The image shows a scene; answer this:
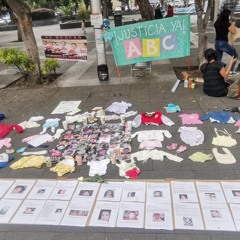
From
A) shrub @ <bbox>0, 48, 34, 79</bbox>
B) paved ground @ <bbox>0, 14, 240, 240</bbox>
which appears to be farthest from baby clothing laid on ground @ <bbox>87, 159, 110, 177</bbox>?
shrub @ <bbox>0, 48, 34, 79</bbox>

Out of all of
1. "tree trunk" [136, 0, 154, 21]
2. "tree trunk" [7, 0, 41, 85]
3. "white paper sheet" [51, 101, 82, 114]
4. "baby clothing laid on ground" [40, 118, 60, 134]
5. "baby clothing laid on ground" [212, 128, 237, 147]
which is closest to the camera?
"baby clothing laid on ground" [212, 128, 237, 147]

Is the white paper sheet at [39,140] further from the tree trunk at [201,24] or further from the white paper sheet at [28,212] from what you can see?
the tree trunk at [201,24]

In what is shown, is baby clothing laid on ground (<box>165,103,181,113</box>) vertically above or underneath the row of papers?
underneath

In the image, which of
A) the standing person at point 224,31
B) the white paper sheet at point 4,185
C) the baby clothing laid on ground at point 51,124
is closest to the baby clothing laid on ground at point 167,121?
the baby clothing laid on ground at point 51,124

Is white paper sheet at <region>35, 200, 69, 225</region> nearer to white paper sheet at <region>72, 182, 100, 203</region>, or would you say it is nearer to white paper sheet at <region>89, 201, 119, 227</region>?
white paper sheet at <region>72, 182, 100, 203</region>

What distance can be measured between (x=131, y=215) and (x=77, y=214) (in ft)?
1.95

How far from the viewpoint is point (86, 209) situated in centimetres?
324

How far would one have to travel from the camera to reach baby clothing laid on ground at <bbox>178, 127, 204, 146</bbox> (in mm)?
4504

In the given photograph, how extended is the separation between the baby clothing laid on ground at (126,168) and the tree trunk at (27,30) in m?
5.39

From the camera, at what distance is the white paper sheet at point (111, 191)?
3.39 metres

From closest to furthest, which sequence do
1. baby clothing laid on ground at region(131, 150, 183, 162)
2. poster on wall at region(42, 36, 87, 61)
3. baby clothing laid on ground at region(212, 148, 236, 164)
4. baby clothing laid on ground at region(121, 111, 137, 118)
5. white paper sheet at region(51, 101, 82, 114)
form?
baby clothing laid on ground at region(212, 148, 236, 164)
baby clothing laid on ground at region(131, 150, 183, 162)
baby clothing laid on ground at region(121, 111, 137, 118)
white paper sheet at region(51, 101, 82, 114)
poster on wall at region(42, 36, 87, 61)

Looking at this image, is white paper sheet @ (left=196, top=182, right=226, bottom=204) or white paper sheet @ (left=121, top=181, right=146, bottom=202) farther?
white paper sheet @ (left=121, top=181, right=146, bottom=202)

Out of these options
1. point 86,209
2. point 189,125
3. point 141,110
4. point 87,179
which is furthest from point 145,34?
point 86,209

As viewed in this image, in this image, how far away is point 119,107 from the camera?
6.12m
